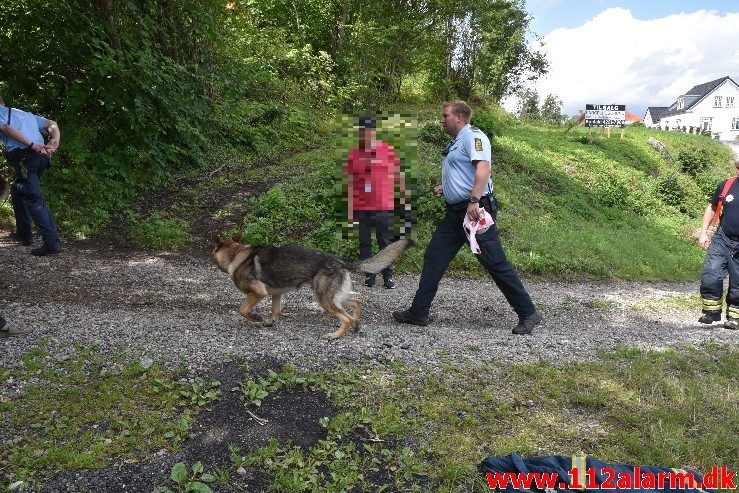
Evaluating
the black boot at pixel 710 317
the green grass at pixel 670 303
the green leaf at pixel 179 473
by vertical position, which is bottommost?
the green grass at pixel 670 303

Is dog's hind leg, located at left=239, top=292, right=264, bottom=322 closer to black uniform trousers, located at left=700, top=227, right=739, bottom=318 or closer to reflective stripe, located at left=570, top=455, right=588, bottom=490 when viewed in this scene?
reflective stripe, located at left=570, top=455, right=588, bottom=490

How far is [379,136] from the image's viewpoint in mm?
6438

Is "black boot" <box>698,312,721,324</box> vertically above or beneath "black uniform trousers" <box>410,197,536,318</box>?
beneath

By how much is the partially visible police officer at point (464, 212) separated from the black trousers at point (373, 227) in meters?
1.11

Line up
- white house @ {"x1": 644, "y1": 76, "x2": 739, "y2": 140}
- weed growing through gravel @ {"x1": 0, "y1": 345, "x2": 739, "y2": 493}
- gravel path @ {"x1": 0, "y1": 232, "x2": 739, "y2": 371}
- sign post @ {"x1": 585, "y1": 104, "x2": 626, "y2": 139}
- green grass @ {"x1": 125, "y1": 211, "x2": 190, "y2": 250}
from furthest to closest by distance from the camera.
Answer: white house @ {"x1": 644, "y1": 76, "x2": 739, "y2": 140} → sign post @ {"x1": 585, "y1": 104, "x2": 626, "y2": 139} → green grass @ {"x1": 125, "y1": 211, "x2": 190, "y2": 250} → gravel path @ {"x1": 0, "y1": 232, "x2": 739, "y2": 371} → weed growing through gravel @ {"x1": 0, "y1": 345, "x2": 739, "y2": 493}

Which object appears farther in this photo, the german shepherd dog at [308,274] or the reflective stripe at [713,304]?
the reflective stripe at [713,304]

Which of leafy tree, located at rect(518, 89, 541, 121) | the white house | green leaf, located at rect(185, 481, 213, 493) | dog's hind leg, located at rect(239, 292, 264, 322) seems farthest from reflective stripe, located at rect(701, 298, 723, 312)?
the white house

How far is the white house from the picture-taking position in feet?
225

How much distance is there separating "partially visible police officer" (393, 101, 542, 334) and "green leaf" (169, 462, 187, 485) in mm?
3466

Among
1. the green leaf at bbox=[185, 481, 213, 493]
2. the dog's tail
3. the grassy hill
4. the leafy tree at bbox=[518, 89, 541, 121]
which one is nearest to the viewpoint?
the green leaf at bbox=[185, 481, 213, 493]

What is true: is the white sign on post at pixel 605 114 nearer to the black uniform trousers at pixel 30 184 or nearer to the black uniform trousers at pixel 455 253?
the black uniform trousers at pixel 455 253

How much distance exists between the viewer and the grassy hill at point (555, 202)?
942 centimetres

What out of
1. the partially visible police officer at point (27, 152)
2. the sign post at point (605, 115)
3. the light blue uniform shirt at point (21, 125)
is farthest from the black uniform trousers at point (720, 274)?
the sign post at point (605, 115)

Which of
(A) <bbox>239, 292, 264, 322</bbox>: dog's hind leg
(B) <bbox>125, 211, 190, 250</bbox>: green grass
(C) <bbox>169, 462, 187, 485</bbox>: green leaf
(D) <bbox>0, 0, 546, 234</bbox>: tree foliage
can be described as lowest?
(C) <bbox>169, 462, 187, 485</bbox>: green leaf
